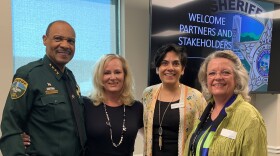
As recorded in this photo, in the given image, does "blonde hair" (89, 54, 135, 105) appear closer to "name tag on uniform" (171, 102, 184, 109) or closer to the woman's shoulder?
the woman's shoulder

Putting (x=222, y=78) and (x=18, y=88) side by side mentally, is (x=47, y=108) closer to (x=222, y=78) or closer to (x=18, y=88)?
(x=18, y=88)

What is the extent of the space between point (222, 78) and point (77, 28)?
177 cm

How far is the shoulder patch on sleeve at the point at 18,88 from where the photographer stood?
171 centimetres

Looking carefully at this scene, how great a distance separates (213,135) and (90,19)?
1925 mm

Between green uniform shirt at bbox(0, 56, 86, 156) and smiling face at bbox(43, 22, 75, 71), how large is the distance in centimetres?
6

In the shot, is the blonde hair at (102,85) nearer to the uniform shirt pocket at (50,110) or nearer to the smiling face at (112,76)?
the smiling face at (112,76)

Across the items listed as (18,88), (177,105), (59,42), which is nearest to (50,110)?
(18,88)

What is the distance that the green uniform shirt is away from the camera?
1.70 meters

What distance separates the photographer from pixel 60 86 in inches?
75.1

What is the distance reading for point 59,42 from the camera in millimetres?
A: 1860

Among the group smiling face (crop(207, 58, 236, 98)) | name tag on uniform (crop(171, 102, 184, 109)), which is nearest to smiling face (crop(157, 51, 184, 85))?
name tag on uniform (crop(171, 102, 184, 109))

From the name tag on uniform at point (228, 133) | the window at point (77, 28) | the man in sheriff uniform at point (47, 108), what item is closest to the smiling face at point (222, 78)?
the name tag on uniform at point (228, 133)

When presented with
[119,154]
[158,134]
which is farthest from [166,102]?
[119,154]

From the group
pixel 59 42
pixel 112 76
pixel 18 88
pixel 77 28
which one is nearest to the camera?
pixel 18 88
